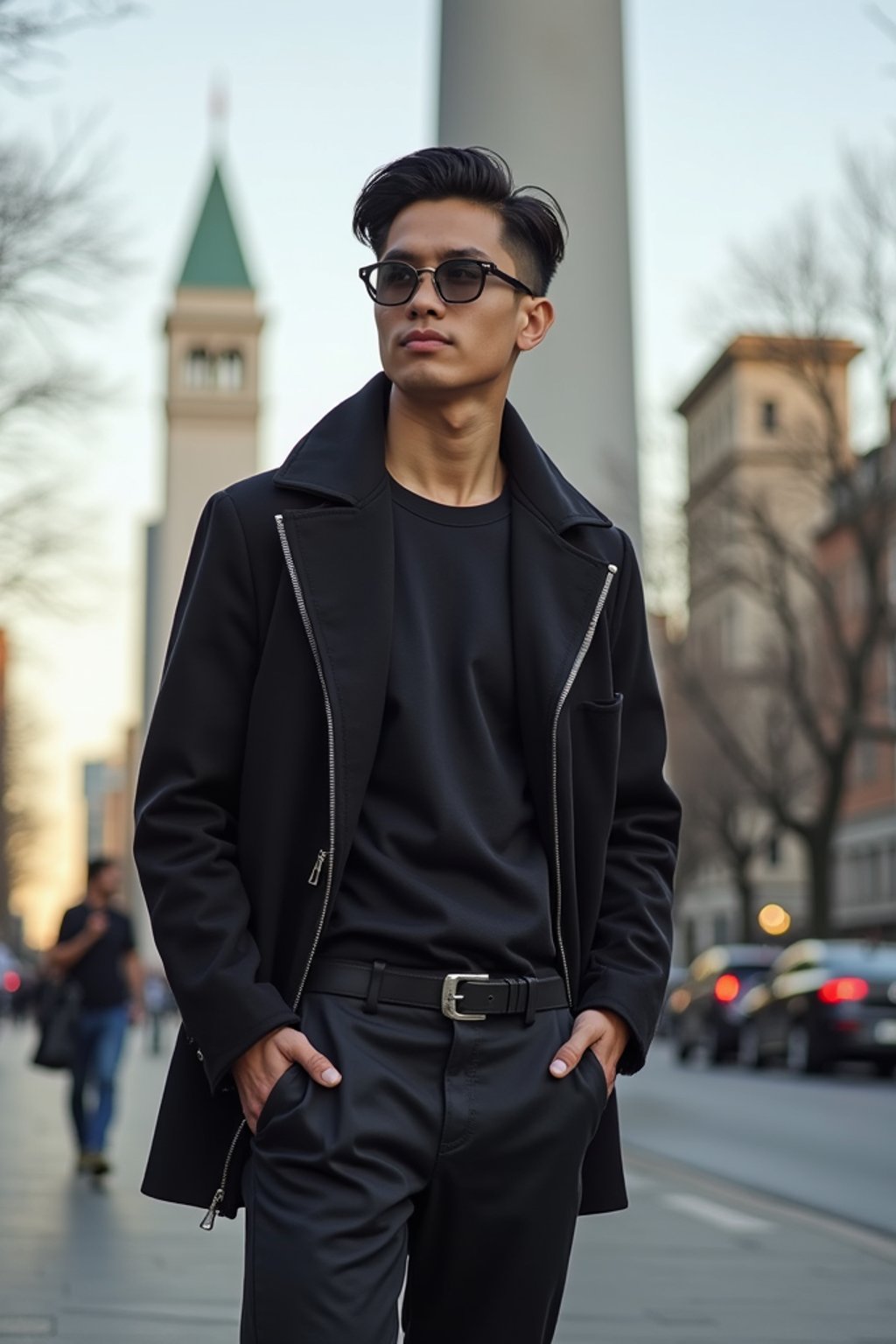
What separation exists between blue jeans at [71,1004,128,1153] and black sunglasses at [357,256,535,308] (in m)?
9.82

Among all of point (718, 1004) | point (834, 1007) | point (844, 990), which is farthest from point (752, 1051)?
point (844, 990)

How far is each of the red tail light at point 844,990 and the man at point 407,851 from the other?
22.9 m

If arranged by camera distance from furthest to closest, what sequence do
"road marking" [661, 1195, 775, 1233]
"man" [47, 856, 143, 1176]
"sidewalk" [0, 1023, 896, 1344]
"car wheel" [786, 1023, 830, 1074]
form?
"car wheel" [786, 1023, 830, 1074]
"man" [47, 856, 143, 1176]
"road marking" [661, 1195, 775, 1233]
"sidewalk" [0, 1023, 896, 1344]

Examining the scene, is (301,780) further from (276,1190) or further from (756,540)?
(756,540)

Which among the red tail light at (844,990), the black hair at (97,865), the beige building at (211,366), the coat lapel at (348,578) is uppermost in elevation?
the beige building at (211,366)

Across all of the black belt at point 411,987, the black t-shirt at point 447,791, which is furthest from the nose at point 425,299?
the black belt at point 411,987

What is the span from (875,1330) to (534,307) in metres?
5.01

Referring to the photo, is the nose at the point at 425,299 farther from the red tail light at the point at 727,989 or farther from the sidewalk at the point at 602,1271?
the red tail light at the point at 727,989

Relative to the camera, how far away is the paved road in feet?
42.9

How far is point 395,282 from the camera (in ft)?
A: 11.3

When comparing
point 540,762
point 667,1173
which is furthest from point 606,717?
point 667,1173

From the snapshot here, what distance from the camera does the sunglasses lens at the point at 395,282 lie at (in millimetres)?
3434

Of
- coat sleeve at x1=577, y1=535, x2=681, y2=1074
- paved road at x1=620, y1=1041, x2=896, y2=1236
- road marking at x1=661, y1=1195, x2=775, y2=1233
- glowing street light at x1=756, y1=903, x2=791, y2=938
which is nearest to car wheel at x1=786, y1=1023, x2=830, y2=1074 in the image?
paved road at x1=620, y1=1041, x2=896, y2=1236

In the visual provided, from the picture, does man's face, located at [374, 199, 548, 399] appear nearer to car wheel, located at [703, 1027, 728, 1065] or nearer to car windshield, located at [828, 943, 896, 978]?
car windshield, located at [828, 943, 896, 978]
